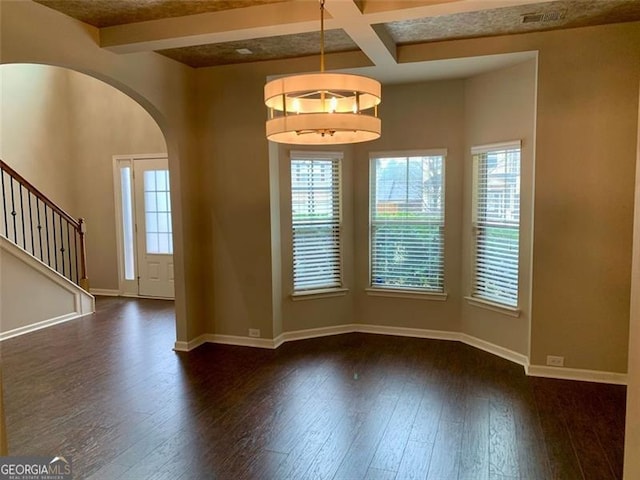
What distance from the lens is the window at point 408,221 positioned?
514cm

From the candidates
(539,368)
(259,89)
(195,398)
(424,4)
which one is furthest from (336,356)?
(424,4)

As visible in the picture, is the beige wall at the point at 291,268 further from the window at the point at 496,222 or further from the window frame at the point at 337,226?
the window at the point at 496,222

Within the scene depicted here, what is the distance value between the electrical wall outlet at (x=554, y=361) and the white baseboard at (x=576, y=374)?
A: 0.03m

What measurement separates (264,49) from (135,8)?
127cm

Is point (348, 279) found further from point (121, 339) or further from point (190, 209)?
point (121, 339)

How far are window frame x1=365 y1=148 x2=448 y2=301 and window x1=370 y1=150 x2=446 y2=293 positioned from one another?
1 cm

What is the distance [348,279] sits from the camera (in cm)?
547

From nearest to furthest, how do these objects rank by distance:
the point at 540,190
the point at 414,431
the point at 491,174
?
the point at 414,431 → the point at 540,190 → the point at 491,174

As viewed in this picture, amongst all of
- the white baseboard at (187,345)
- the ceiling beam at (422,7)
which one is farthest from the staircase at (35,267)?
the ceiling beam at (422,7)

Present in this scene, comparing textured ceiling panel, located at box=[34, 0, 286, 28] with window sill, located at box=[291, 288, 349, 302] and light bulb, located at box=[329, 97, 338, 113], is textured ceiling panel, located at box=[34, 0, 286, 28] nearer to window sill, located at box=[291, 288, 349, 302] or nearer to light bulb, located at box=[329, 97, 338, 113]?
light bulb, located at box=[329, 97, 338, 113]

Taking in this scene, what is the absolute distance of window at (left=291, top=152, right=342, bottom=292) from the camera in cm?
517

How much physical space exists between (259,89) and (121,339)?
10.4 ft

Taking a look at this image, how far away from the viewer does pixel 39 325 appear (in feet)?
18.7

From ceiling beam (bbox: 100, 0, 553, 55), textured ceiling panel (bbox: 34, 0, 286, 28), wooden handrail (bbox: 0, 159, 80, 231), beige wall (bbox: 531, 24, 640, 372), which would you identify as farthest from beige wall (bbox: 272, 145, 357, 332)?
wooden handrail (bbox: 0, 159, 80, 231)
